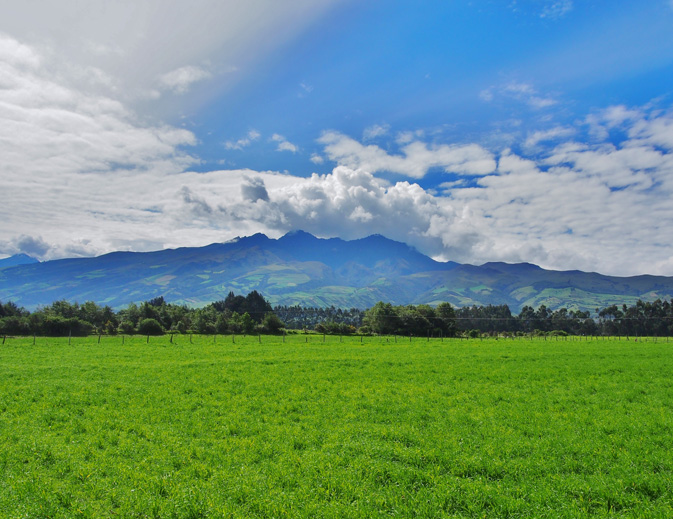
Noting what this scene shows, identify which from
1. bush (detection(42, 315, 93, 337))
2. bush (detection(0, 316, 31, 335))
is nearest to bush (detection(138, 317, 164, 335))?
bush (detection(42, 315, 93, 337))

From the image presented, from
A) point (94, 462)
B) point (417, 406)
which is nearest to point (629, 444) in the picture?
point (417, 406)

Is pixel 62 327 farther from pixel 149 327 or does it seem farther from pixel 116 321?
pixel 116 321

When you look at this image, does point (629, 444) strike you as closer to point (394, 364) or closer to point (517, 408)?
point (517, 408)

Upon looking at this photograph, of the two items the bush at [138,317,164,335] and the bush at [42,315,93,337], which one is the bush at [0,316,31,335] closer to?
the bush at [42,315,93,337]

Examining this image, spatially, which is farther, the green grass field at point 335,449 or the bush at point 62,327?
the bush at point 62,327

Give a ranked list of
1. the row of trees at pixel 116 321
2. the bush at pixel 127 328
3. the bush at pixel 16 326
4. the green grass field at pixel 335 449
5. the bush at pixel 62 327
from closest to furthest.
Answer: the green grass field at pixel 335 449
the bush at pixel 16 326
the bush at pixel 62 327
the row of trees at pixel 116 321
the bush at pixel 127 328

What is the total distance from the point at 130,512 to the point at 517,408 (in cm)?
1737

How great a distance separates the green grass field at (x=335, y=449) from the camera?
953 cm

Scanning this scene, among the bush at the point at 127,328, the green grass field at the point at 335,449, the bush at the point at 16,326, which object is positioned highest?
the bush at the point at 16,326

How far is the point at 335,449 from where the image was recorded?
13.2 meters

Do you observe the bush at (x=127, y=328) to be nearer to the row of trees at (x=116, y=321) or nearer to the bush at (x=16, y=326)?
the row of trees at (x=116, y=321)

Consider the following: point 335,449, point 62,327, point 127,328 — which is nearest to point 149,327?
point 127,328

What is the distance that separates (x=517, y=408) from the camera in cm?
1841

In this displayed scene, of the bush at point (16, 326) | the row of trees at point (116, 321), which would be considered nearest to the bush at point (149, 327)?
the row of trees at point (116, 321)
